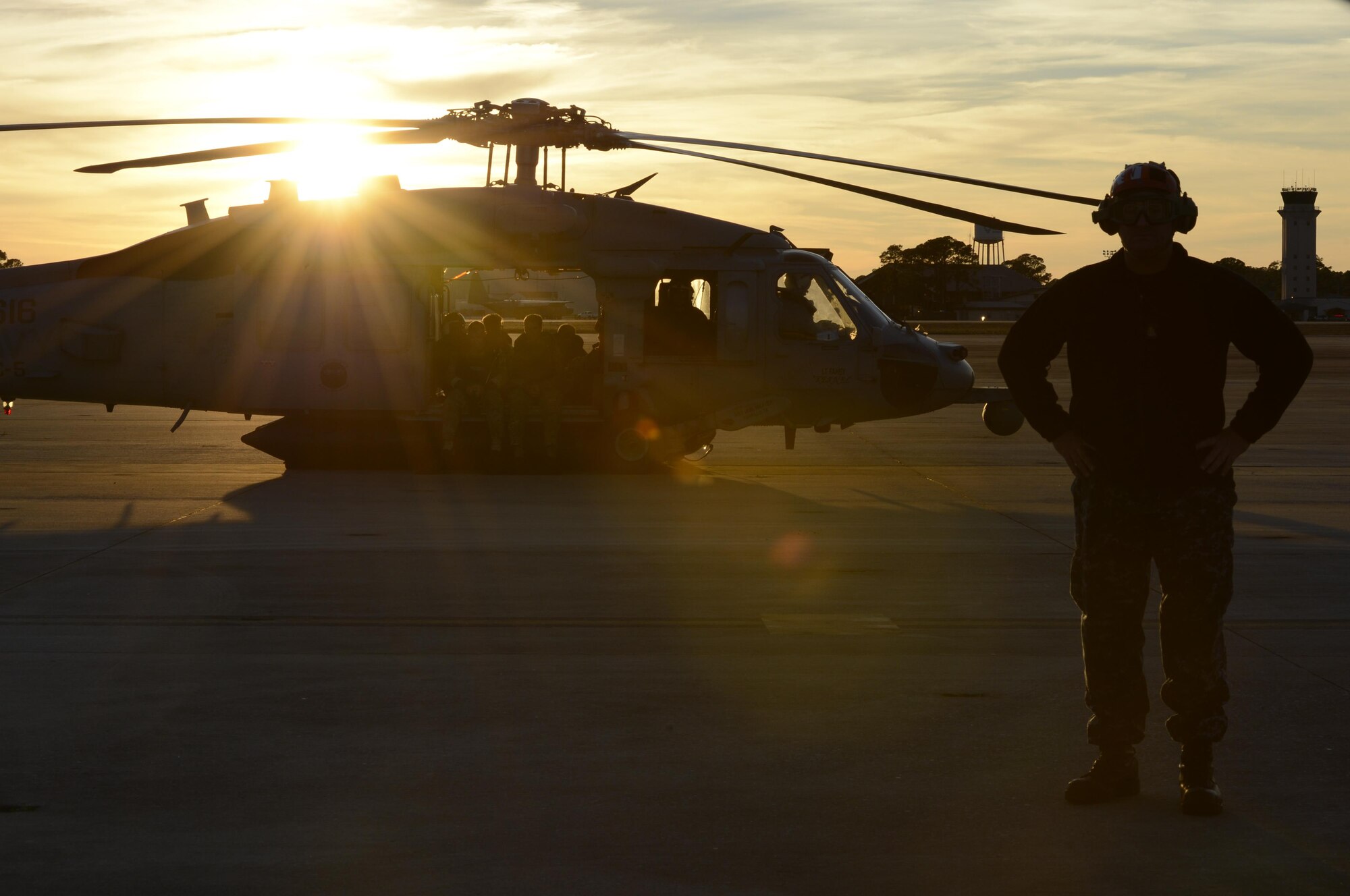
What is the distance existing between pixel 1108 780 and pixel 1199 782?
0.27 metres

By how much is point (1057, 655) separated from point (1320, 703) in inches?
47.7

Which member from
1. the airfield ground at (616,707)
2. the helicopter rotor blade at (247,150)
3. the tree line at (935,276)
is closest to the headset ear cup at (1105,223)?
→ the airfield ground at (616,707)

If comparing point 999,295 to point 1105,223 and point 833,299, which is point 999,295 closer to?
point 833,299

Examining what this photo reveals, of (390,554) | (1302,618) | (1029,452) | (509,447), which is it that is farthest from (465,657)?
(1029,452)

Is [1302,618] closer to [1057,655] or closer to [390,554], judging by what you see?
[1057,655]

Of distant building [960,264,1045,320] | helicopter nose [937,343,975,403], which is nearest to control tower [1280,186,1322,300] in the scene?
distant building [960,264,1045,320]

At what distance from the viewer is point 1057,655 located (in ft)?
22.3

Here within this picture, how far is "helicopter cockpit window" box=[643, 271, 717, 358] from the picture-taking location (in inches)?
602

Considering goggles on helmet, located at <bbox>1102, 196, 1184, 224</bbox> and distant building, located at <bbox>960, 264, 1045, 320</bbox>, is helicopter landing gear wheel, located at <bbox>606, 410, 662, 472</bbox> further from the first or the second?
distant building, located at <bbox>960, 264, 1045, 320</bbox>

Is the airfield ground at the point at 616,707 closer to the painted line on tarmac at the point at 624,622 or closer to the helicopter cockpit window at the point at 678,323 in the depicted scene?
the painted line on tarmac at the point at 624,622

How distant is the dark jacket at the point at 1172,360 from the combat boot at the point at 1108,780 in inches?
34.1

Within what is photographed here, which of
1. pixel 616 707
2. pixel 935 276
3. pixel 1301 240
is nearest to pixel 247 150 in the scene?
pixel 616 707

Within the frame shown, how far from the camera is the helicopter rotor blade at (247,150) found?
1287cm

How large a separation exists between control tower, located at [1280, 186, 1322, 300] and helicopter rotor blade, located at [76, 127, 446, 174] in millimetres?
169906
